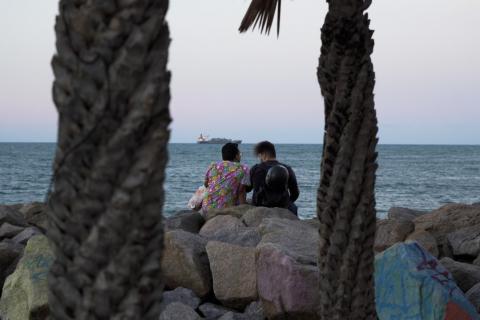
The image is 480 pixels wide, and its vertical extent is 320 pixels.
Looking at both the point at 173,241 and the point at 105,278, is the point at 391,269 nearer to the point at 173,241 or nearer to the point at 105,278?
the point at 173,241

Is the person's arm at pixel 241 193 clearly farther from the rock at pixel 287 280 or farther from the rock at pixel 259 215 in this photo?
the rock at pixel 287 280

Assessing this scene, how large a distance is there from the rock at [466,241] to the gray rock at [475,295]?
176 cm

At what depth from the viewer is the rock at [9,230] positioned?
8570 mm

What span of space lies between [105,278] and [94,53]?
2.07ft

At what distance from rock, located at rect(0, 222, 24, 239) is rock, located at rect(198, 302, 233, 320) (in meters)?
3.92

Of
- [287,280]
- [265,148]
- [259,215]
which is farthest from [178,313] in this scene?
[265,148]

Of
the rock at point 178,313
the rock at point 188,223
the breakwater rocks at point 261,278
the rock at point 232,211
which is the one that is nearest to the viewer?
the breakwater rocks at point 261,278

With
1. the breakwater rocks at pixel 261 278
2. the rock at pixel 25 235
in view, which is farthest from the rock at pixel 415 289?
the rock at pixel 25 235

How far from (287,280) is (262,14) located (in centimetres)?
200

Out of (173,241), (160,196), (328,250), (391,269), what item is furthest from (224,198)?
(160,196)

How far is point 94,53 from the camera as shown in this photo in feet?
6.15

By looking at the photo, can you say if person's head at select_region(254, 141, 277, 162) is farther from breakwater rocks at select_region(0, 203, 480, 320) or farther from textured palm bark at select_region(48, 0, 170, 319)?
textured palm bark at select_region(48, 0, 170, 319)

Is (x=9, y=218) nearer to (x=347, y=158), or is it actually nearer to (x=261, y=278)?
(x=261, y=278)

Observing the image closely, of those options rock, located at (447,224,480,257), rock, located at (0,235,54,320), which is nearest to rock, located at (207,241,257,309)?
rock, located at (0,235,54,320)
